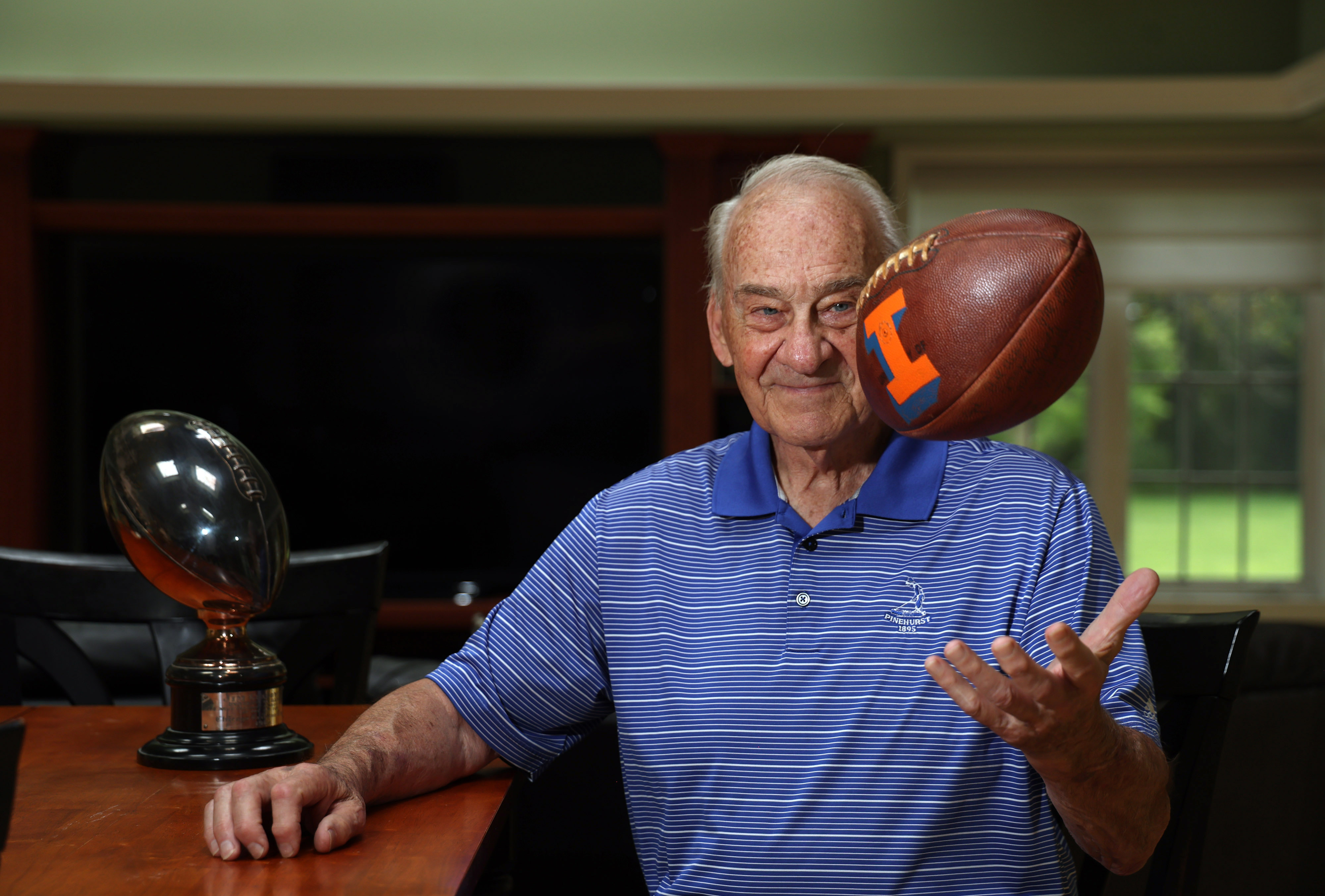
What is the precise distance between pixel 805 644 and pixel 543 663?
12.0 inches

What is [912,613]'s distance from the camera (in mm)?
1204

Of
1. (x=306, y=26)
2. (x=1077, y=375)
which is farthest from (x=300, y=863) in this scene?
(x=306, y=26)

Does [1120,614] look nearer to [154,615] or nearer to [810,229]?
[810,229]

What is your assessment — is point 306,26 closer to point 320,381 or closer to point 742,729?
point 320,381

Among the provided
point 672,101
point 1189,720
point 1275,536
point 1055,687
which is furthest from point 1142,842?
point 1275,536

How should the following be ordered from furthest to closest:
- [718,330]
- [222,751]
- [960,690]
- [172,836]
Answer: [718,330] < [222,751] < [172,836] < [960,690]

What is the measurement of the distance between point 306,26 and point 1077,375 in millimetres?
4373

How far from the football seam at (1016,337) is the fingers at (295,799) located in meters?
0.62

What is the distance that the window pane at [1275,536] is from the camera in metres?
5.00

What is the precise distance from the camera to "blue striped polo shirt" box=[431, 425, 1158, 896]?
1.15 m

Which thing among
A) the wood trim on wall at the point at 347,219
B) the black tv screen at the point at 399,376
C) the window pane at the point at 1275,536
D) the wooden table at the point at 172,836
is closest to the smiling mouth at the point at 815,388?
the wooden table at the point at 172,836

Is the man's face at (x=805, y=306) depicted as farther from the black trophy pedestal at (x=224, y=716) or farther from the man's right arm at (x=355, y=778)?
the black trophy pedestal at (x=224, y=716)

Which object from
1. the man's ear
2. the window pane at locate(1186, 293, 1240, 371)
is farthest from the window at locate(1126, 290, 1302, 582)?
the man's ear

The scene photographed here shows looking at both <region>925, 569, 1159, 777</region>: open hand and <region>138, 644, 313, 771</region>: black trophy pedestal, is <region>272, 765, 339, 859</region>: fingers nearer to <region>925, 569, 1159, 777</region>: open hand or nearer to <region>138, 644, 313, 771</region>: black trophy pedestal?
<region>138, 644, 313, 771</region>: black trophy pedestal
